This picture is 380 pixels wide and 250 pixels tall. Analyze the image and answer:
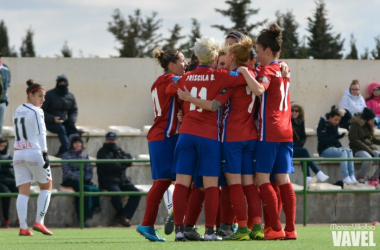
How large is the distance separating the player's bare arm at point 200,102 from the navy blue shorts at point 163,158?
2.20 feet

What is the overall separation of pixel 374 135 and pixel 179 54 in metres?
8.59

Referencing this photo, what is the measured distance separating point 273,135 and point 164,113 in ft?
4.15

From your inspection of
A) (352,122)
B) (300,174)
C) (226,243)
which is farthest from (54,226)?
(226,243)

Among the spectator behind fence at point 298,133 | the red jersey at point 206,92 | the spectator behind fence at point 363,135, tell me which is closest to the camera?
the red jersey at point 206,92

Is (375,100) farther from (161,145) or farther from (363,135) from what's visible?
(161,145)

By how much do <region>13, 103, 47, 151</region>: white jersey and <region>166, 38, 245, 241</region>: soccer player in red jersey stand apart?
118 inches

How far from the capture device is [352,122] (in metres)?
16.9

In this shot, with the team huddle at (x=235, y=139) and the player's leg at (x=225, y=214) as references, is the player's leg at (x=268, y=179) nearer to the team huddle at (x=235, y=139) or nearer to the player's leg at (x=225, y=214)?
the team huddle at (x=235, y=139)

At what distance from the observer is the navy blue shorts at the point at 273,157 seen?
8.81 meters

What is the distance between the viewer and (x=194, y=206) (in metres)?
9.08

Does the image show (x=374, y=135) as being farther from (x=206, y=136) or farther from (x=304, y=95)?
(x=206, y=136)

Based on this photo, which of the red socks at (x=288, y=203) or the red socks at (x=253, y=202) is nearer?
the red socks at (x=253, y=202)

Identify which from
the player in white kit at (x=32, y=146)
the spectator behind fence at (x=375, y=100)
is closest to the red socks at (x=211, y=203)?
the player in white kit at (x=32, y=146)

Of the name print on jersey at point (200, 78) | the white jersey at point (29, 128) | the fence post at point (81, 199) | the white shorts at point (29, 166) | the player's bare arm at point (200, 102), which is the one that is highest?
the name print on jersey at point (200, 78)
